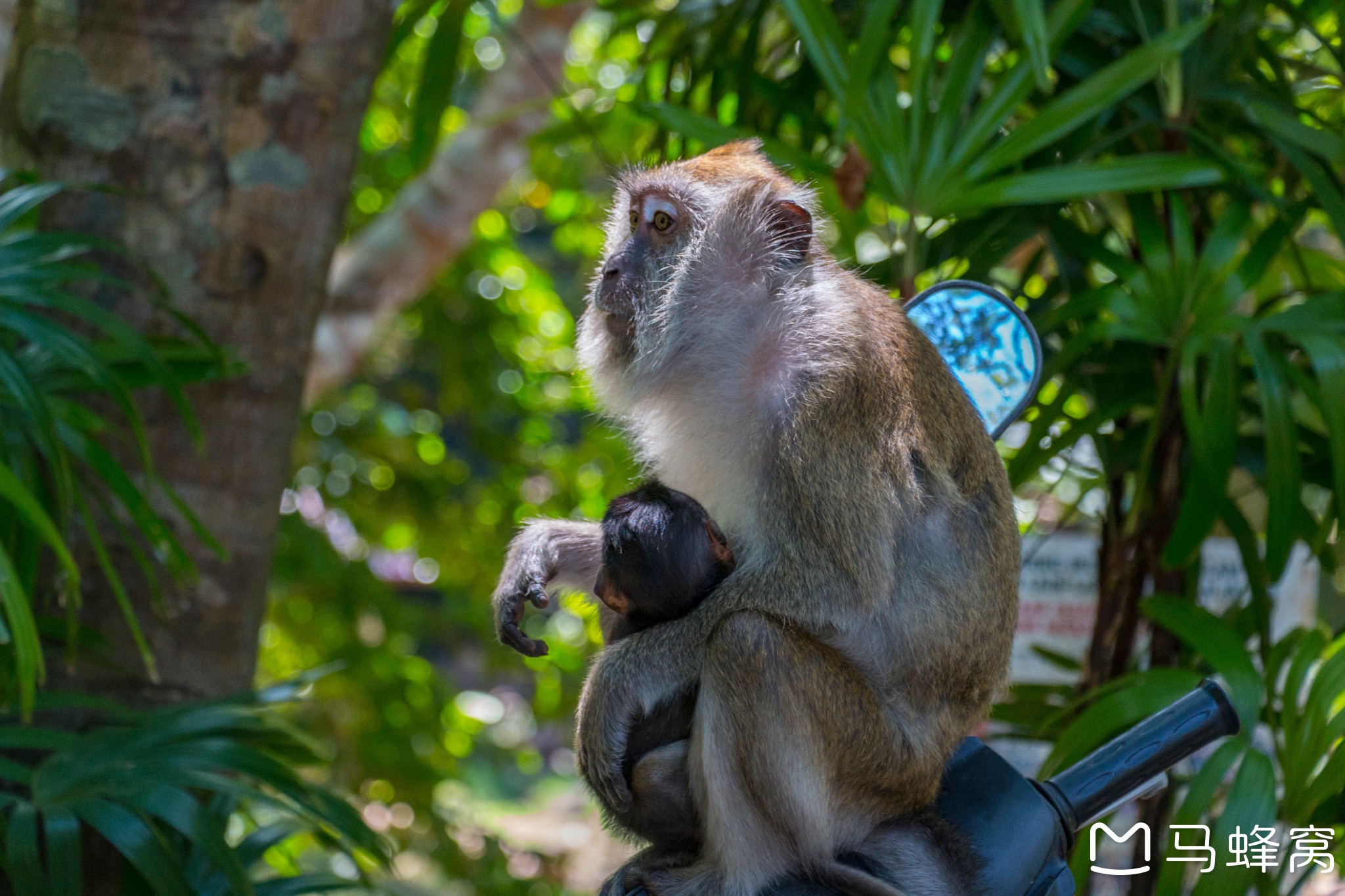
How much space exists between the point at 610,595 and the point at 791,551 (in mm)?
266

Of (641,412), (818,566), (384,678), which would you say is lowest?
(384,678)

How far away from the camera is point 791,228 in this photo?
196 cm

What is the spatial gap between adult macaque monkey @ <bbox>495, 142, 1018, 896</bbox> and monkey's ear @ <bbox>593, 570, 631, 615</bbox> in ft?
0.18

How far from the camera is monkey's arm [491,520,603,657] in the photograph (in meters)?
1.77

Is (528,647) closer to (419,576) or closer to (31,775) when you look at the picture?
(31,775)

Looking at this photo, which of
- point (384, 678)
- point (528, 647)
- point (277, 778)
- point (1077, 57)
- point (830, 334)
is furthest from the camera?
point (384, 678)

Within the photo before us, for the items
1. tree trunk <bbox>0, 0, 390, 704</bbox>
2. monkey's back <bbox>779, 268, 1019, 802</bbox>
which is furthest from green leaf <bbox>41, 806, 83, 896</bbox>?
monkey's back <bbox>779, 268, 1019, 802</bbox>

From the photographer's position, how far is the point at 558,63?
16.4ft

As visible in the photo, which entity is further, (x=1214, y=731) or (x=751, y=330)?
(x=751, y=330)

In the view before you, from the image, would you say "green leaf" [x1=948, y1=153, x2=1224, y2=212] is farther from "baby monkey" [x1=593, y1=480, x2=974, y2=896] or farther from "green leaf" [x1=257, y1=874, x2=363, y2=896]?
"green leaf" [x1=257, y1=874, x2=363, y2=896]

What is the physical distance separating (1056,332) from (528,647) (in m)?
1.74

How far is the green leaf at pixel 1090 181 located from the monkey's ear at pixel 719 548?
0.98 meters

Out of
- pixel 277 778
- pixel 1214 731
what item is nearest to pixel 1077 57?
pixel 1214 731

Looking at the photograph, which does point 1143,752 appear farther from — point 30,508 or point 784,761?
point 30,508
